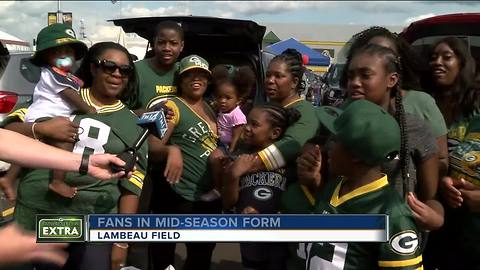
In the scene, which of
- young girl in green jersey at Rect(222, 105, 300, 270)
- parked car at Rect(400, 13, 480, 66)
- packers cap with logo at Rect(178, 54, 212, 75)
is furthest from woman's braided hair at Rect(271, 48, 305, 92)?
parked car at Rect(400, 13, 480, 66)

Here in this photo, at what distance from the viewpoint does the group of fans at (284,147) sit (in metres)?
2.00

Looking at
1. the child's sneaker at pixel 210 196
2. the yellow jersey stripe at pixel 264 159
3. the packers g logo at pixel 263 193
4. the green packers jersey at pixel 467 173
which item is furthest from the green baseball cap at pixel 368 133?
the child's sneaker at pixel 210 196

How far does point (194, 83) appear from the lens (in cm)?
323

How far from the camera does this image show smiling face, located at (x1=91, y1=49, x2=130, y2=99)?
2.60m

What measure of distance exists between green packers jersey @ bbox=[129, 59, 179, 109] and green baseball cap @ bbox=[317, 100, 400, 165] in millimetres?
1525

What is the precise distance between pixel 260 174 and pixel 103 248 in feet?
2.64

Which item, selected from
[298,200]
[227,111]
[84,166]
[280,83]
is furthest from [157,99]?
[84,166]

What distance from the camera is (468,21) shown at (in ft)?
12.1

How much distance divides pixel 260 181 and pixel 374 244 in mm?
891

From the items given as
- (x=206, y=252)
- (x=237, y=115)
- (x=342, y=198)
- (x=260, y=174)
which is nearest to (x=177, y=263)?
(x=206, y=252)

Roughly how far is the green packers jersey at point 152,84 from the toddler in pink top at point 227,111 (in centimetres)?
36

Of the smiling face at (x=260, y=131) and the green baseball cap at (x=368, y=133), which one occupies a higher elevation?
the smiling face at (x=260, y=131)

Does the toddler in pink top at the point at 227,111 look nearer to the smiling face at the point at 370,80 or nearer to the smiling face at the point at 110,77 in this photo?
the smiling face at the point at 110,77

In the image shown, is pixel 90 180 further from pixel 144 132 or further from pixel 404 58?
pixel 404 58
